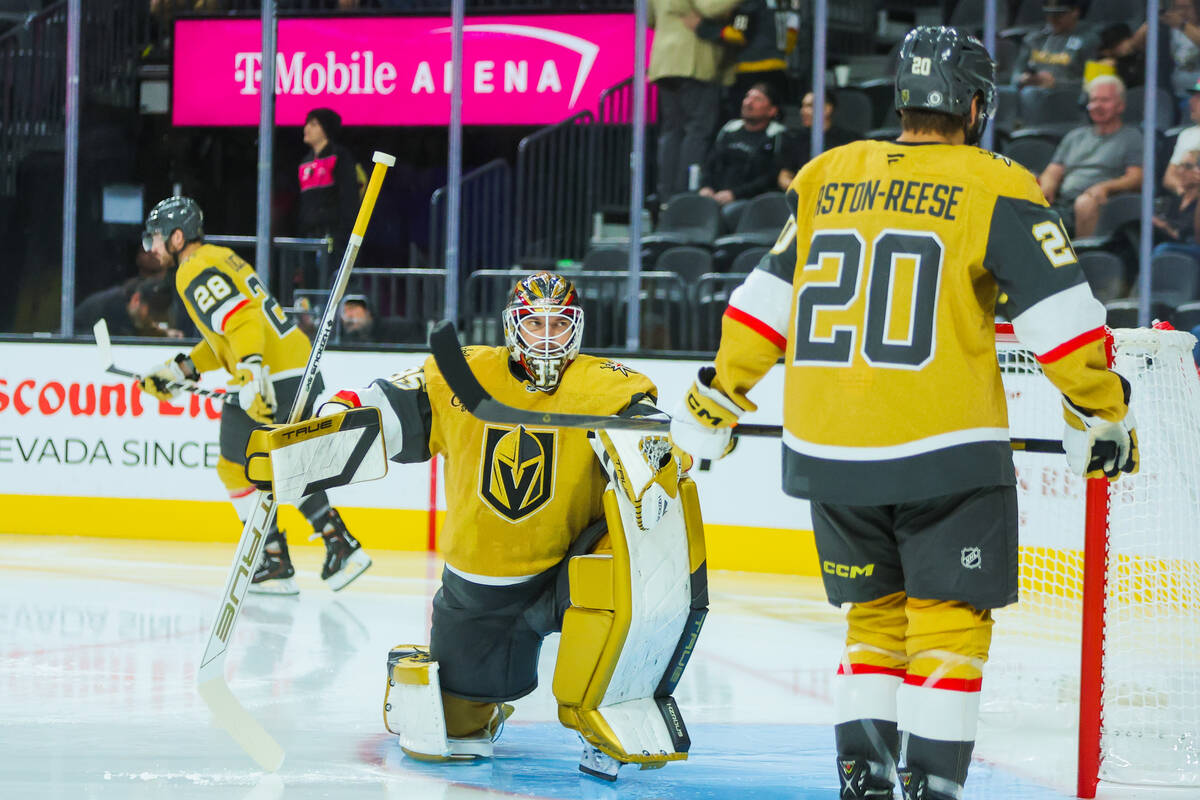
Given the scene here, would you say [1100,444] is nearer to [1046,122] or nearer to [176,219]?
[176,219]

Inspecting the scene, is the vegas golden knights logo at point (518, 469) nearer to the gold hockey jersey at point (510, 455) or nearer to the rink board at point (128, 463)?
the gold hockey jersey at point (510, 455)

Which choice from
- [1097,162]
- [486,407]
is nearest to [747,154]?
[1097,162]

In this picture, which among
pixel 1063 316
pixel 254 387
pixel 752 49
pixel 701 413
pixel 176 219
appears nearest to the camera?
pixel 1063 316

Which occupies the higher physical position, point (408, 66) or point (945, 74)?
point (408, 66)

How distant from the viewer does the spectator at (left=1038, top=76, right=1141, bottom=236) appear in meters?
5.86

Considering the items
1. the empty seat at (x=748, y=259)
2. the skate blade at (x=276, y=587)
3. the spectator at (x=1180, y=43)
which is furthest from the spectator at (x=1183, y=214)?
the skate blade at (x=276, y=587)

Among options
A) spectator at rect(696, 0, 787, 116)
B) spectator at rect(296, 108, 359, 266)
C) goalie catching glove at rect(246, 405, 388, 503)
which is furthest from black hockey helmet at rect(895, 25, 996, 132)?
spectator at rect(296, 108, 359, 266)

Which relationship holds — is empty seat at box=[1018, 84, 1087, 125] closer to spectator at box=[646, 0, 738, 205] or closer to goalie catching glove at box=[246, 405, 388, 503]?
spectator at box=[646, 0, 738, 205]

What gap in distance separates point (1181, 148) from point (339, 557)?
3.45 metres

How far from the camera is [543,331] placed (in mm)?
2848

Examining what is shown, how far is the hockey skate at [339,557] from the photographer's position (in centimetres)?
494

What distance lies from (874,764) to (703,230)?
437 cm

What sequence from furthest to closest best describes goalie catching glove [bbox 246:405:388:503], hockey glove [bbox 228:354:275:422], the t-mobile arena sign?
the t-mobile arena sign, hockey glove [bbox 228:354:275:422], goalie catching glove [bbox 246:405:388:503]

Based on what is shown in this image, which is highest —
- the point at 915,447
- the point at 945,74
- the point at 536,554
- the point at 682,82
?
the point at 682,82
